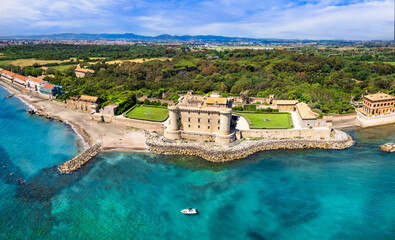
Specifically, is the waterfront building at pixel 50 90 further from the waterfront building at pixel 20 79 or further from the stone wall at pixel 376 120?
the stone wall at pixel 376 120

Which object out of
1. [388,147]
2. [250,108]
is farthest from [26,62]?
[388,147]

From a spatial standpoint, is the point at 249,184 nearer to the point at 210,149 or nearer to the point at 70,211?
the point at 210,149

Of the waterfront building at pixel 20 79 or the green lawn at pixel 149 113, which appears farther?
the waterfront building at pixel 20 79

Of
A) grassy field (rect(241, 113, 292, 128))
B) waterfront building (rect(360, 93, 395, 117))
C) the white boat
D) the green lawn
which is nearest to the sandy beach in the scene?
the green lawn

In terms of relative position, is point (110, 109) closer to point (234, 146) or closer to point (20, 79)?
point (234, 146)

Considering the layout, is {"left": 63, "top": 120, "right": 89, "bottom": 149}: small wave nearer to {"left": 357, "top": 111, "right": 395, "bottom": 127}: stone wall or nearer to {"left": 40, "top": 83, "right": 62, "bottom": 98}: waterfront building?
{"left": 40, "top": 83, "right": 62, "bottom": 98}: waterfront building

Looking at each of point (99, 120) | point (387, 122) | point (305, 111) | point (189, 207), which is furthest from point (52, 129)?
point (387, 122)

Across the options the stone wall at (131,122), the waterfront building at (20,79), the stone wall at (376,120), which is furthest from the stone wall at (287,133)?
the waterfront building at (20,79)
